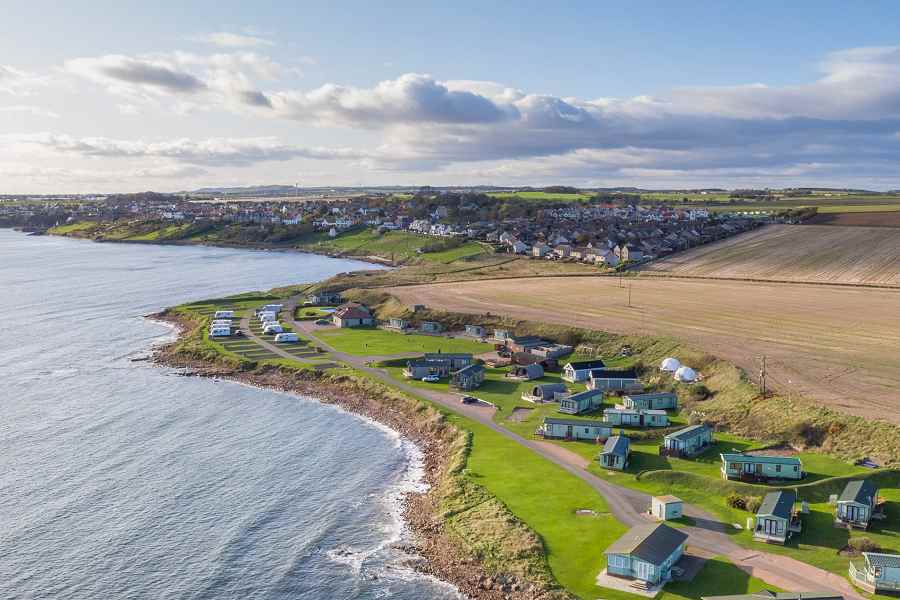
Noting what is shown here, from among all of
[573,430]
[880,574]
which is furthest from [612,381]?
[880,574]

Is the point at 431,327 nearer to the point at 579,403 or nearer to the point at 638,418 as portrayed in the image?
the point at 579,403

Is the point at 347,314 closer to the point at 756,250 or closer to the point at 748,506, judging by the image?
the point at 748,506

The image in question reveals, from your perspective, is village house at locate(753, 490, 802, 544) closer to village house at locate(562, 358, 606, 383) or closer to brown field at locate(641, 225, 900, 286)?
village house at locate(562, 358, 606, 383)

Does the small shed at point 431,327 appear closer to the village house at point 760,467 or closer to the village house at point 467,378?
the village house at point 467,378

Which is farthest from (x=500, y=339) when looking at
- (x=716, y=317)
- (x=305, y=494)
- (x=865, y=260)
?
(x=865, y=260)

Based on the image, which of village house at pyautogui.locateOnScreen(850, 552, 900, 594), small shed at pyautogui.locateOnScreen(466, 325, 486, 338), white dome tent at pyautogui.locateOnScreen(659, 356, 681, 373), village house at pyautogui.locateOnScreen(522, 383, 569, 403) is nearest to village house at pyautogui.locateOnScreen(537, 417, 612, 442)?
village house at pyautogui.locateOnScreen(522, 383, 569, 403)

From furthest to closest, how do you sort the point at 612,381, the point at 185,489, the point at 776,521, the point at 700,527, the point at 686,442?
the point at 612,381 < the point at 686,442 < the point at 185,489 < the point at 700,527 < the point at 776,521
